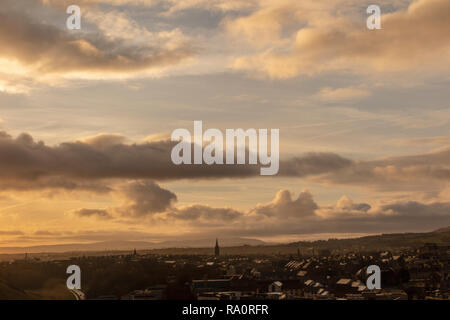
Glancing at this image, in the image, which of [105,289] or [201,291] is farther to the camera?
[105,289]
